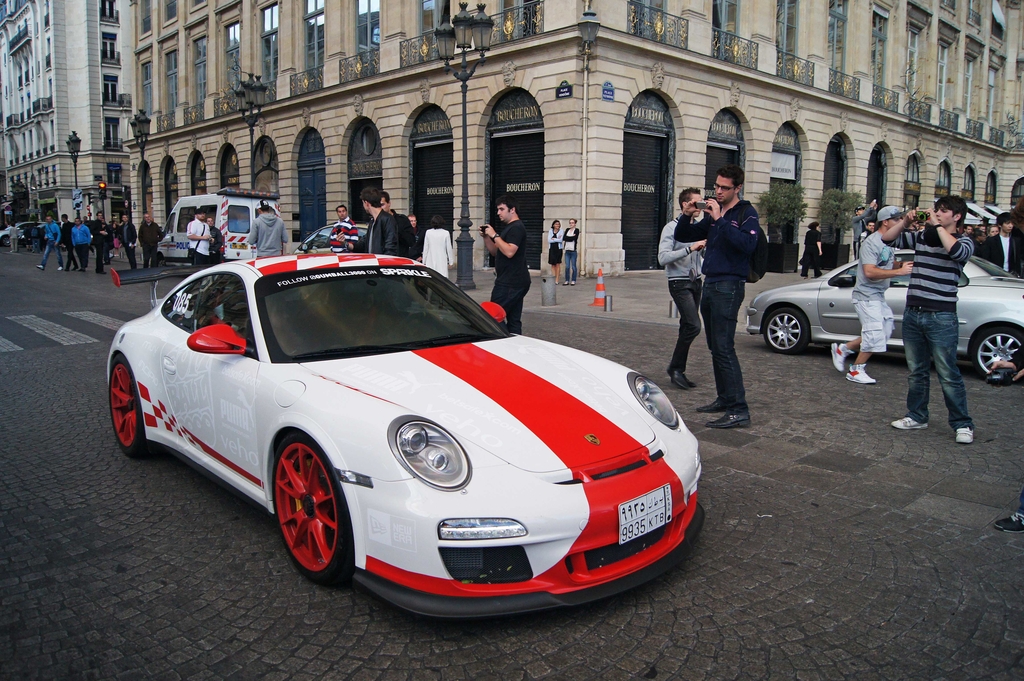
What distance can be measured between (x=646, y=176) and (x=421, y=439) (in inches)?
849

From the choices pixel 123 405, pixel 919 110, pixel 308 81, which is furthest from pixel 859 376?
pixel 919 110

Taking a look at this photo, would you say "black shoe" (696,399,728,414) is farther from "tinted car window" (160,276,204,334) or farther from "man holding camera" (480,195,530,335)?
"tinted car window" (160,276,204,334)

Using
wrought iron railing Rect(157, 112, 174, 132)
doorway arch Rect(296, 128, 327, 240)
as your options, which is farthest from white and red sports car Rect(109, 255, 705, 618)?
wrought iron railing Rect(157, 112, 174, 132)

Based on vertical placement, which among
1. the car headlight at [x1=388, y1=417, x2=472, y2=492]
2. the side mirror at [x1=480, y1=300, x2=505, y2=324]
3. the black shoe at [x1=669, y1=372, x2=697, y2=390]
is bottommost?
the black shoe at [x1=669, y1=372, x2=697, y2=390]

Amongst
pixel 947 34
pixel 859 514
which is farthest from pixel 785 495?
pixel 947 34

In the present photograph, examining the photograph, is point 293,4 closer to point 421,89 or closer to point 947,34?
point 421,89

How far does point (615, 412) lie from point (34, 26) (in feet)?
287

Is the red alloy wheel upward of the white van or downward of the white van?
downward

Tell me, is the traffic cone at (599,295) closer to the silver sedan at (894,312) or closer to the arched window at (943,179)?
the silver sedan at (894,312)

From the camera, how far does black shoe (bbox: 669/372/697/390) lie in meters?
7.66

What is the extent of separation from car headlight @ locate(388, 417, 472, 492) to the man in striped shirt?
13.7 feet

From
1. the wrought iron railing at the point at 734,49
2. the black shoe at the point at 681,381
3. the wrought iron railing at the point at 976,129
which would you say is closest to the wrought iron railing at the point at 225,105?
the wrought iron railing at the point at 734,49

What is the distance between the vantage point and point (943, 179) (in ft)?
133

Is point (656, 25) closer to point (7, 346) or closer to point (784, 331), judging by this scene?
point (784, 331)
